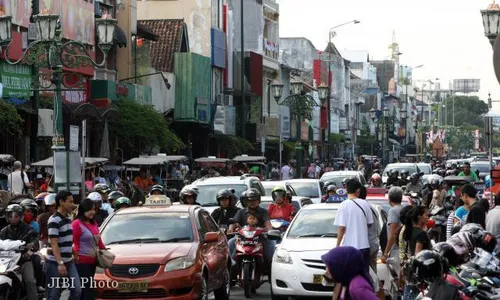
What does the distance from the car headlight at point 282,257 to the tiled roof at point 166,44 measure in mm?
41476

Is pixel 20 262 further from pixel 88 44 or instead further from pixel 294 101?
pixel 294 101

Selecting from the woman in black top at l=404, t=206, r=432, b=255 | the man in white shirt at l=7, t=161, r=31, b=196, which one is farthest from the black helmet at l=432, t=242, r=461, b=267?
the man in white shirt at l=7, t=161, r=31, b=196

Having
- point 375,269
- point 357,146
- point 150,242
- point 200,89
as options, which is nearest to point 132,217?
point 150,242

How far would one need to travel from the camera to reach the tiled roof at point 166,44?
5916 cm

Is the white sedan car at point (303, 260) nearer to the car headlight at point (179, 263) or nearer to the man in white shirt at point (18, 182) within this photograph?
the car headlight at point (179, 263)

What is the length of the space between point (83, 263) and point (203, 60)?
46864mm

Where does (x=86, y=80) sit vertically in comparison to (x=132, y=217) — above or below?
above

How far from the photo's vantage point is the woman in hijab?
7.66 meters

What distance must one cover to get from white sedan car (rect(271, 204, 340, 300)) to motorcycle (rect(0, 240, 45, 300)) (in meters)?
3.84

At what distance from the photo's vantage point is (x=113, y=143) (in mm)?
47094

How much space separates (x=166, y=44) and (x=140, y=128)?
14456 millimetres

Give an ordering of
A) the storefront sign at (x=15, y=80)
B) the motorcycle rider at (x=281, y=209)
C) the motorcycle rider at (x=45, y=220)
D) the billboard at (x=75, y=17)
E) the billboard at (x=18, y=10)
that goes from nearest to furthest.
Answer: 1. the motorcycle rider at (x=45, y=220)
2. the motorcycle rider at (x=281, y=209)
3. the storefront sign at (x=15, y=80)
4. the billboard at (x=18, y=10)
5. the billboard at (x=75, y=17)

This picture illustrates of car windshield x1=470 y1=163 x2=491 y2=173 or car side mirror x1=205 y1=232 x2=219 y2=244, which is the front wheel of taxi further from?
car windshield x1=470 y1=163 x2=491 y2=173

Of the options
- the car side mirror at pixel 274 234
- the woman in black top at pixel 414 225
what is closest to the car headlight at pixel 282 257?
the car side mirror at pixel 274 234
